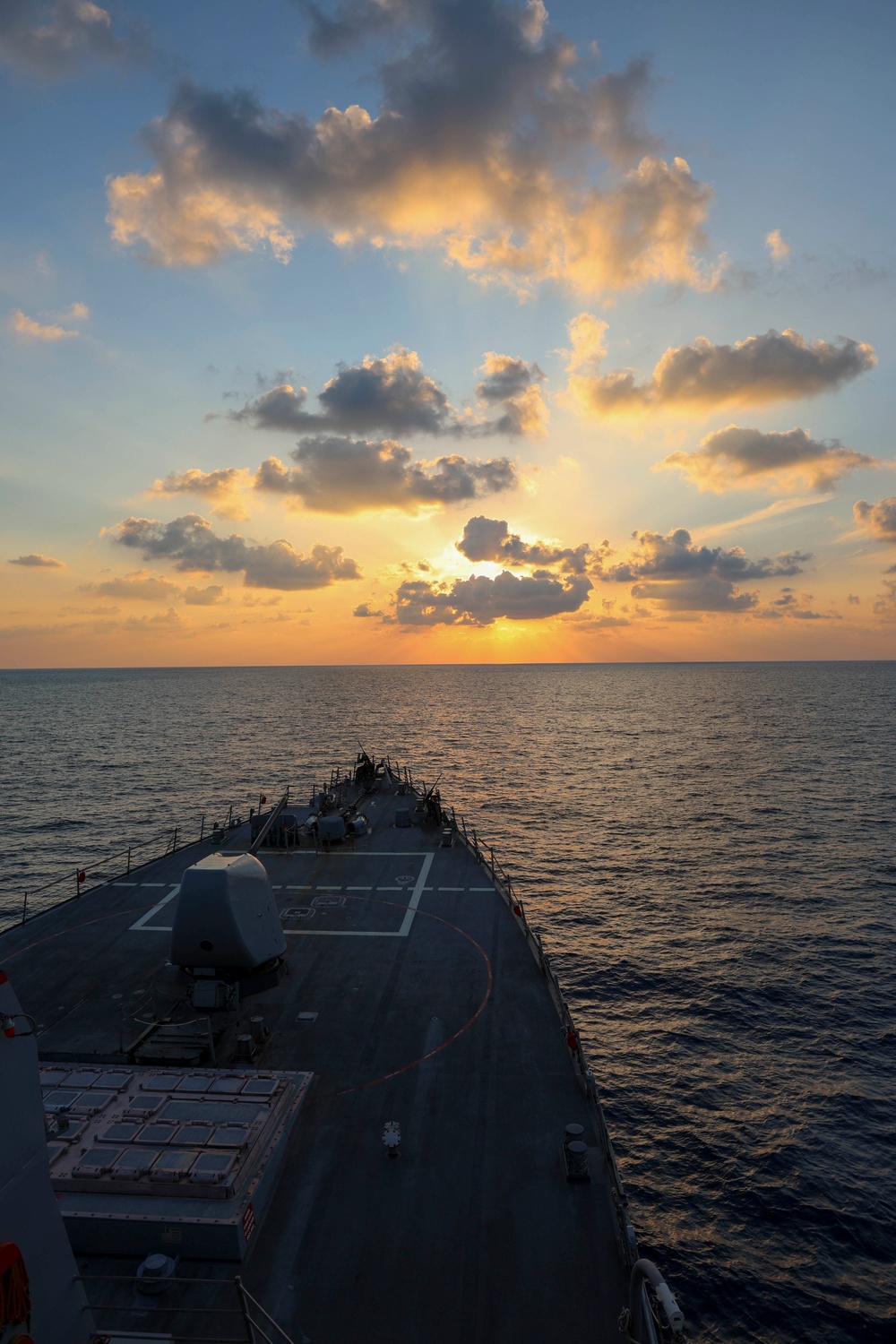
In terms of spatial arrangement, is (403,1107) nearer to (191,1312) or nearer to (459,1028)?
(459,1028)

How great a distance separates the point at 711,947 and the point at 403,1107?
→ 3089cm

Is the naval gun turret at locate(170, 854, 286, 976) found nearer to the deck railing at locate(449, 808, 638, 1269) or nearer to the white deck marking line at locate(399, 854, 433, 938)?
the white deck marking line at locate(399, 854, 433, 938)

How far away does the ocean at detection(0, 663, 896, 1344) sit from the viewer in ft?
73.7

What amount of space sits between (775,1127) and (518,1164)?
1660cm

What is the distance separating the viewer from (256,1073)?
61.8 ft

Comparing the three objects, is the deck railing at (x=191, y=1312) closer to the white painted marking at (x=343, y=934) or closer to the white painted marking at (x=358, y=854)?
the white painted marking at (x=343, y=934)

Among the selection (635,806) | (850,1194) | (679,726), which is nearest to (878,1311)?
(850,1194)

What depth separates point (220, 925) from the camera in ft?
78.5

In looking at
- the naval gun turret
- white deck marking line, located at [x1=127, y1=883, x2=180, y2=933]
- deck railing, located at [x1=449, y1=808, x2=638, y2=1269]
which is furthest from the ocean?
white deck marking line, located at [x1=127, y1=883, x2=180, y2=933]

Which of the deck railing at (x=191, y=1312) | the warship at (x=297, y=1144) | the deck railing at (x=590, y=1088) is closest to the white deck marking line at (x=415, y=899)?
the warship at (x=297, y=1144)

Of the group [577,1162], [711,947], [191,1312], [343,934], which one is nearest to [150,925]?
[343,934]

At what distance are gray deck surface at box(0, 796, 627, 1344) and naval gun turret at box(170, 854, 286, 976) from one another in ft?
5.14

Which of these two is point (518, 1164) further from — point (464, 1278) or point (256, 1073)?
point (256, 1073)

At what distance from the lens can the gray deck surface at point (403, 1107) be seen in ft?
43.8
